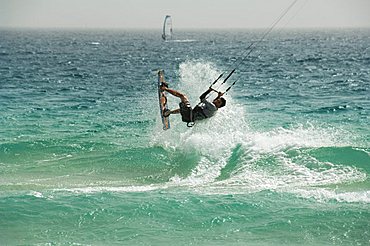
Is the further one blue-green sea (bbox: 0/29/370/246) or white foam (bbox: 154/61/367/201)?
white foam (bbox: 154/61/367/201)

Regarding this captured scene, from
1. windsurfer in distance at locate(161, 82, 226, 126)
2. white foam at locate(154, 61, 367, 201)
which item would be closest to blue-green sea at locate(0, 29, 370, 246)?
white foam at locate(154, 61, 367, 201)

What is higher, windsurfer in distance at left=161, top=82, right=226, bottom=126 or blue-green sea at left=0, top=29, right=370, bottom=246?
windsurfer in distance at left=161, top=82, right=226, bottom=126

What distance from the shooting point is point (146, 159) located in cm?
1864

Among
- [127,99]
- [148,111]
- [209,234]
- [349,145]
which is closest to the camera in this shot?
[209,234]

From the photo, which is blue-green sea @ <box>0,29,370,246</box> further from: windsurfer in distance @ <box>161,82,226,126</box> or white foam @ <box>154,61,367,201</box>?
windsurfer in distance @ <box>161,82,226,126</box>

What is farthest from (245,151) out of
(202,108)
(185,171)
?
(202,108)

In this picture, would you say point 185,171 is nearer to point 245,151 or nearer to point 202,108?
point 202,108

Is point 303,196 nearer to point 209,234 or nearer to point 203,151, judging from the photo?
point 209,234

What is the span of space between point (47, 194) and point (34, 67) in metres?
40.2

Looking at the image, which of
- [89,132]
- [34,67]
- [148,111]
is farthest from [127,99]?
[34,67]

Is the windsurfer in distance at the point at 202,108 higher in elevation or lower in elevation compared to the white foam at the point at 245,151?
higher

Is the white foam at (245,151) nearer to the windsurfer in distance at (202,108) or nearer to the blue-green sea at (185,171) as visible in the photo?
the blue-green sea at (185,171)

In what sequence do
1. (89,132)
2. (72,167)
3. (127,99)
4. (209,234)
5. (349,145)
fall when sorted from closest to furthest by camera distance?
1. (209,234)
2. (72,167)
3. (349,145)
4. (89,132)
5. (127,99)

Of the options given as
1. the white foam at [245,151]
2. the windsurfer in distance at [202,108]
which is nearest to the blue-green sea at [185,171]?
the white foam at [245,151]
